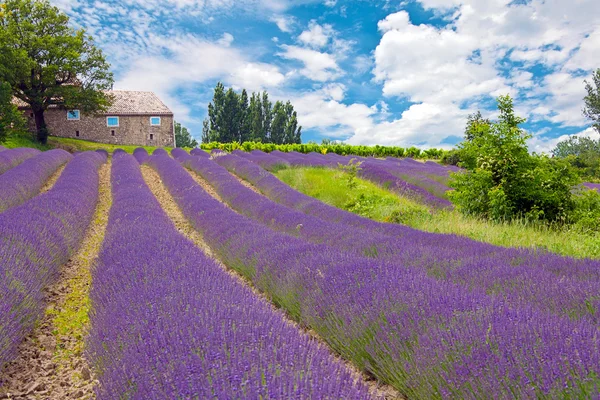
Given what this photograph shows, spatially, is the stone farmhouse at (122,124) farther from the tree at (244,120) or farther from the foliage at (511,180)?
the foliage at (511,180)

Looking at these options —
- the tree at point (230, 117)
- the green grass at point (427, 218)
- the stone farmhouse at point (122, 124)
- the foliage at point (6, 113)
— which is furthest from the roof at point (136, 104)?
the green grass at point (427, 218)

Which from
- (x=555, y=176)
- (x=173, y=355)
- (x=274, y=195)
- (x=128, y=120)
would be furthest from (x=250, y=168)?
(x=128, y=120)

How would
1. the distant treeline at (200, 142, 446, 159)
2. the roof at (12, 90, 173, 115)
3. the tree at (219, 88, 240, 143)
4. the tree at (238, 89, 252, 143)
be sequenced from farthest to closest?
the tree at (238, 89, 252, 143)
the tree at (219, 88, 240, 143)
the roof at (12, 90, 173, 115)
the distant treeline at (200, 142, 446, 159)

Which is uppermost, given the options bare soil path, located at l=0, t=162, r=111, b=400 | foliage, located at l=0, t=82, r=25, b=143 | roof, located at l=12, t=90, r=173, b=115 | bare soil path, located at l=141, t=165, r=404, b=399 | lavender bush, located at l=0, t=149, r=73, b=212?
roof, located at l=12, t=90, r=173, b=115

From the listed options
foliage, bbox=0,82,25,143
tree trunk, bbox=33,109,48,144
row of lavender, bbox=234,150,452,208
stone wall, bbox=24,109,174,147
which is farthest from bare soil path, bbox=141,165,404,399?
stone wall, bbox=24,109,174,147

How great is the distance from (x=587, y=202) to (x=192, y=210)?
287 inches

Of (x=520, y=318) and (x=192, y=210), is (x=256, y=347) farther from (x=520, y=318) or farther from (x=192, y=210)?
(x=192, y=210)

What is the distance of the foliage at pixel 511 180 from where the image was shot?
7746 mm

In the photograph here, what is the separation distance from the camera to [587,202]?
25.4ft

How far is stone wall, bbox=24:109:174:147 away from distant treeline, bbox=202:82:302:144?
10115 millimetres

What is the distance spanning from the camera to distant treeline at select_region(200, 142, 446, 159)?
89.6 ft

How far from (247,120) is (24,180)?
113 ft

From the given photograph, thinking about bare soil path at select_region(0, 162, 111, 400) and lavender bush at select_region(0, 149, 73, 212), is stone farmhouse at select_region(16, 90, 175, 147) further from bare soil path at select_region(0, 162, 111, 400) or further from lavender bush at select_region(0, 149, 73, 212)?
bare soil path at select_region(0, 162, 111, 400)

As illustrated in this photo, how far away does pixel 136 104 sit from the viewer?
107 ft
